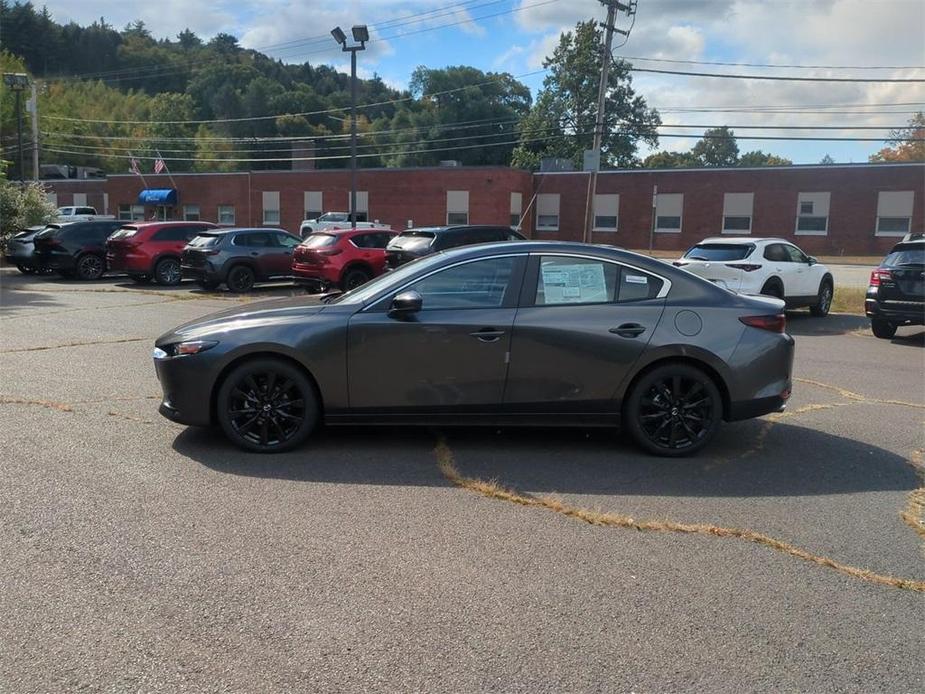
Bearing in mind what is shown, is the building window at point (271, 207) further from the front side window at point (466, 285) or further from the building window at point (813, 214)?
the front side window at point (466, 285)

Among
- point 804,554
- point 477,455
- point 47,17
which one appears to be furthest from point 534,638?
point 47,17

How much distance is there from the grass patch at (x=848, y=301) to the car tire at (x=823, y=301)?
1063 millimetres

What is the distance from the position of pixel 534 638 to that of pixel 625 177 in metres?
46.8

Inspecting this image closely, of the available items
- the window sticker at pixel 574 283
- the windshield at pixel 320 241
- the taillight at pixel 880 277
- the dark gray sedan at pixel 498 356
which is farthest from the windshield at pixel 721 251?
the window sticker at pixel 574 283

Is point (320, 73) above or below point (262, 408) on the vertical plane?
above

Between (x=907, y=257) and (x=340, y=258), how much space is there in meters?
11.4

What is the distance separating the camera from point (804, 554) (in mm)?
4473

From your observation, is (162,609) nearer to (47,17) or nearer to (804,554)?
(804,554)

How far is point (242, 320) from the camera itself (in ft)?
20.1

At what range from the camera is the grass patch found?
18.3 meters

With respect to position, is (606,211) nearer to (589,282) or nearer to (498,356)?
(589,282)

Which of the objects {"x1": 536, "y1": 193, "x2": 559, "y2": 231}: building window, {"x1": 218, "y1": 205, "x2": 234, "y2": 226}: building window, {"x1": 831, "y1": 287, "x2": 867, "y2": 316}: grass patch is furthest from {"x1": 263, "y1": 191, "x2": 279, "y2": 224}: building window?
{"x1": 831, "y1": 287, "x2": 867, "y2": 316}: grass patch

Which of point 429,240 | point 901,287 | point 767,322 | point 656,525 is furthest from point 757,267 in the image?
point 656,525

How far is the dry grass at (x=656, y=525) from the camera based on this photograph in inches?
167
